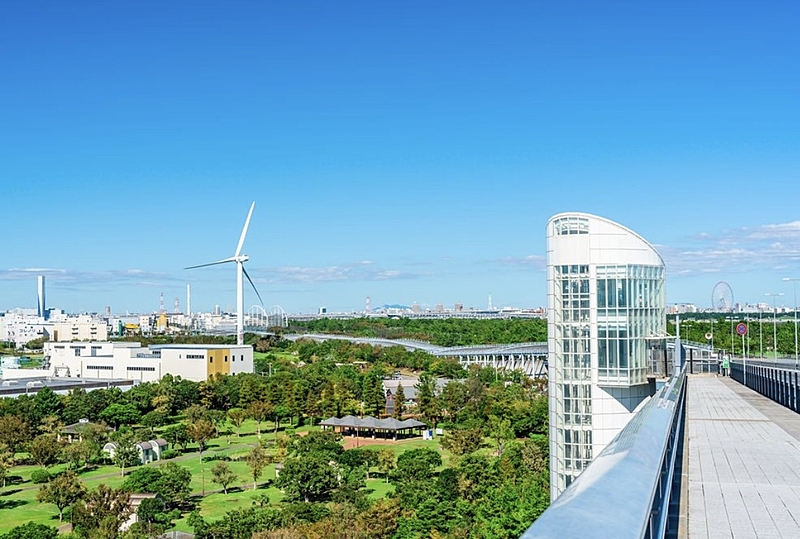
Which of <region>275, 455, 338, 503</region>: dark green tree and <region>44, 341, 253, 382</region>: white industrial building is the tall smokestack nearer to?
<region>44, 341, 253, 382</region>: white industrial building

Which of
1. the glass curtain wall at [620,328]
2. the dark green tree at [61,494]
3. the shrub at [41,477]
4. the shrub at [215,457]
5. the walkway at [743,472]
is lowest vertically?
the shrub at [215,457]

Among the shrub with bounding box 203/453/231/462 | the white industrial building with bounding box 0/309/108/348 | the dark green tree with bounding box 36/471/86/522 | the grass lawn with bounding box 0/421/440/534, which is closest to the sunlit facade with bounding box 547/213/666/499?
the grass lawn with bounding box 0/421/440/534

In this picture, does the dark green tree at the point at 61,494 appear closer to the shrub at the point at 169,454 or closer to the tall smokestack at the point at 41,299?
the shrub at the point at 169,454

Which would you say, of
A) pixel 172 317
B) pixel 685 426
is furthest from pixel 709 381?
pixel 172 317

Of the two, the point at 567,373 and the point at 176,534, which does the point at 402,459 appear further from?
the point at 567,373

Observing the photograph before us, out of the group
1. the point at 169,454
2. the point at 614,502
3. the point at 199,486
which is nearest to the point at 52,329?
the point at 169,454

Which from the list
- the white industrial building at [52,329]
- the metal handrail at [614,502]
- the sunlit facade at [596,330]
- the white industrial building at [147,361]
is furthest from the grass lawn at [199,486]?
the white industrial building at [52,329]

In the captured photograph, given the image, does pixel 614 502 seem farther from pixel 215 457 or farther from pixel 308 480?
pixel 215 457
